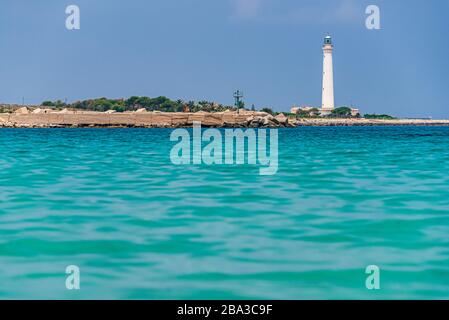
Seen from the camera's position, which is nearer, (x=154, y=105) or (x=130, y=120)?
(x=130, y=120)

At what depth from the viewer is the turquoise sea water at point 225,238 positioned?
6.93m

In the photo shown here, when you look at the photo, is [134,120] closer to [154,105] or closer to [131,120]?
[131,120]

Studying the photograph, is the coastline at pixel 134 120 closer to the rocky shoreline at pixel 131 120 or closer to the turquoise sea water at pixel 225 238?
the rocky shoreline at pixel 131 120

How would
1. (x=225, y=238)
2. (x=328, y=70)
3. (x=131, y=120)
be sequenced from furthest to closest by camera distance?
(x=328, y=70) < (x=131, y=120) < (x=225, y=238)

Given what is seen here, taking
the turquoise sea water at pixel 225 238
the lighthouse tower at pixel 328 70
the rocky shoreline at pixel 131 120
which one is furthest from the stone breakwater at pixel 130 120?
the turquoise sea water at pixel 225 238

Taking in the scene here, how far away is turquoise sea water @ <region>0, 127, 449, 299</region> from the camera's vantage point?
6930 mm

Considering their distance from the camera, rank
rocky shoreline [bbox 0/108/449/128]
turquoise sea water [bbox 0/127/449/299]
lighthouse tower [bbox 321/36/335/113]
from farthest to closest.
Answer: lighthouse tower [bbox 321/36/335/113]
rocky shoreline [bbox 0/108/449/128]
turquoise sea water [bbox 0/127/449/299]

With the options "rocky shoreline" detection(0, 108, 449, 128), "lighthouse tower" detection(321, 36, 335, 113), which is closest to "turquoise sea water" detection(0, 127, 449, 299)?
"rocky shoreline" detection(0, 108, 449, 128)

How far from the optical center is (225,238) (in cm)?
907

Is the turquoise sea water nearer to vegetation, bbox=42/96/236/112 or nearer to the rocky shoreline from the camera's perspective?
the rocky shoreline

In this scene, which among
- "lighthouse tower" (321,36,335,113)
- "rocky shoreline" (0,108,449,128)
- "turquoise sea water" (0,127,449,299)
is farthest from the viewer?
"lighthouse tower" (321,36,335,113)

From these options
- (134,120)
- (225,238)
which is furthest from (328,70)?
(225,238)

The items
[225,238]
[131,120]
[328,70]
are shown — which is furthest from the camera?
[328,70]

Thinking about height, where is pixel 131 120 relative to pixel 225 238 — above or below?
above
